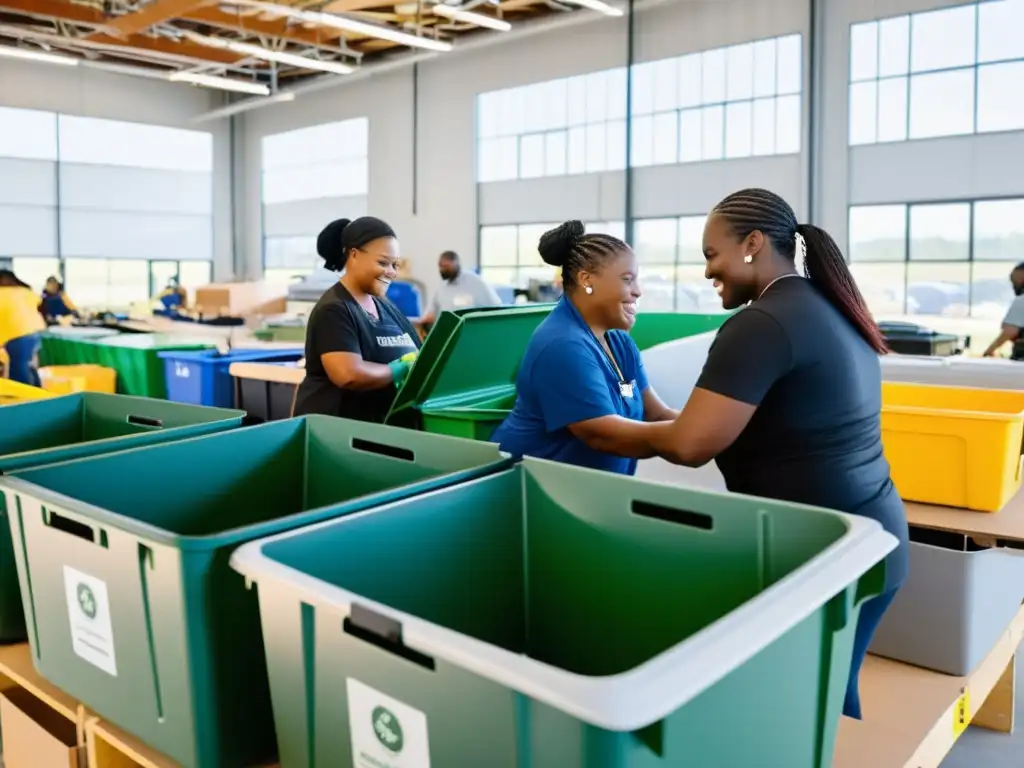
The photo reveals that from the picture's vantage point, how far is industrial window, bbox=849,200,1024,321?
8.46 meters

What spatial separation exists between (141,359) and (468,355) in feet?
10.1

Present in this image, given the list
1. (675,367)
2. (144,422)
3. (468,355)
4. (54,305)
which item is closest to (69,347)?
(144,422)

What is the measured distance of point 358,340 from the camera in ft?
8.88

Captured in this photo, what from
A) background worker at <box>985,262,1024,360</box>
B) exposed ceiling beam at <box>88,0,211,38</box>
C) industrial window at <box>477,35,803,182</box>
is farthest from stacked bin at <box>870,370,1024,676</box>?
exposed ceiling beam at <box>88,0,211,38</box>

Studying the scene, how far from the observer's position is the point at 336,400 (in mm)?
2699

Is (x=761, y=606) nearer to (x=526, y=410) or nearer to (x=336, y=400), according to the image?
(x=526, y=410)

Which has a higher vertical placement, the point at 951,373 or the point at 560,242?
the point at 560,242

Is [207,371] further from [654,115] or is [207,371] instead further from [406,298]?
[654,115]

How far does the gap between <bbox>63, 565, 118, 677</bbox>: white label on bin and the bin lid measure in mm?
1233

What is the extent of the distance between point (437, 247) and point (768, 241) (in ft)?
38.9

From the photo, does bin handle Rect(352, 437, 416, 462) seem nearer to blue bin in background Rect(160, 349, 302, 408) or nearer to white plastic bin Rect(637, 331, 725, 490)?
white plastic bin Rect(637, 331, 725, 490)

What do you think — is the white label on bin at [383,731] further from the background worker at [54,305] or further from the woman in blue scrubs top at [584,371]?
the background worker at [54,305]

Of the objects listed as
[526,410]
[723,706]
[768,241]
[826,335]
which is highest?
[768,241]

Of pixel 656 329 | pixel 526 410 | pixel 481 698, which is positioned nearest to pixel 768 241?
pixel 526 410
